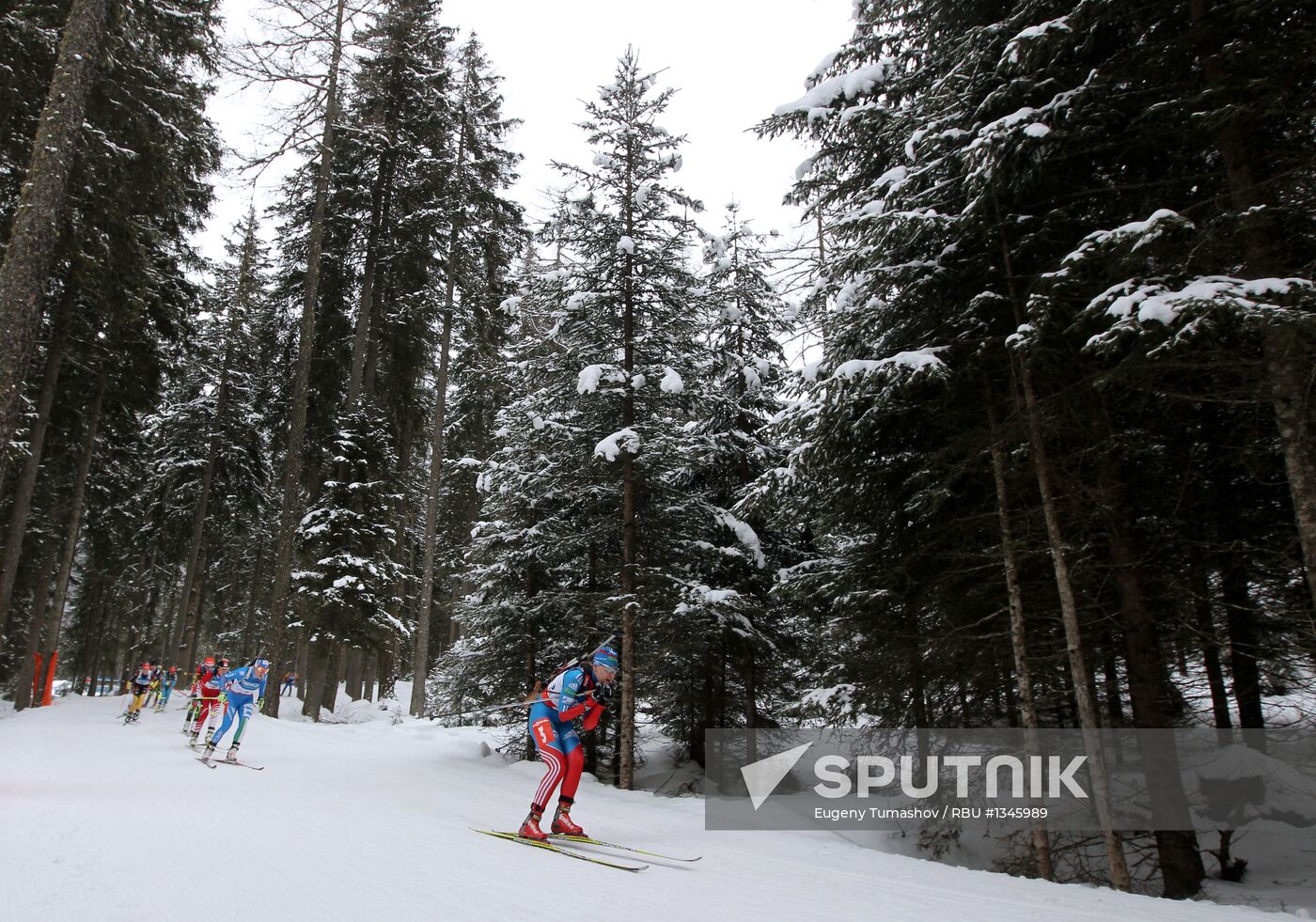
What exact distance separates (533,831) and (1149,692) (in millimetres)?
7133

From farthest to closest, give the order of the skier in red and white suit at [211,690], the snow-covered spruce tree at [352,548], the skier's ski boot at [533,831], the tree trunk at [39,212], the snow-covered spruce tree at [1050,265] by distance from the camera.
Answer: the snow-covered spruce tree at [352,548] → the skier in red and white suit at [211,690] → the tree trunk at [39,212] → the skier's ski boot at [533,831] → the snow-covered spruce tree at [1050,265]

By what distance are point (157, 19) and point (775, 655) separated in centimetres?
1995

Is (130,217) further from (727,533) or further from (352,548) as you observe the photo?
(727,533)

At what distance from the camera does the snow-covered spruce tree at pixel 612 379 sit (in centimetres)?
1307

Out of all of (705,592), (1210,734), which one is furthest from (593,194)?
(1210,734)

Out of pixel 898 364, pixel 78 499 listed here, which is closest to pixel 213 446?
pixel 78 499

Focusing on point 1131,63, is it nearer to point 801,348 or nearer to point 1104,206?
point 1104,206

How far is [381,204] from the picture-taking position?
2483cm

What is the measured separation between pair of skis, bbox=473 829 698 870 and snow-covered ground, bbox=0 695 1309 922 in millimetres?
164

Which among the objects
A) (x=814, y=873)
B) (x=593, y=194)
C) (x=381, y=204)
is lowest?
(x=814, y=873)

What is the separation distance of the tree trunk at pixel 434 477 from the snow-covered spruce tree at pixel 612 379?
7.80m

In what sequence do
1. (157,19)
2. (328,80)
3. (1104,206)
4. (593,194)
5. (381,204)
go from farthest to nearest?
(381,204) → (328,80) → (157,19) → (593,194) → (1104,206)

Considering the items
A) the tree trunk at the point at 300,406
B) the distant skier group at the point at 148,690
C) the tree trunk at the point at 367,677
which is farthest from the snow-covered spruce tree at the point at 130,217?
the tree trunk at the point at 367,677

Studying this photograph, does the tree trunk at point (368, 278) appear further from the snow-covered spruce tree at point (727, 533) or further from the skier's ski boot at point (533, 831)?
the skier's ski boot at point (533, 831)
